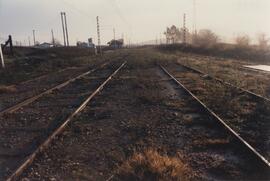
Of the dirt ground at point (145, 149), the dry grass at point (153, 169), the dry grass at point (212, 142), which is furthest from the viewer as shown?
the dry grass at point (212, 142)

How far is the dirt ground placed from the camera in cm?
566

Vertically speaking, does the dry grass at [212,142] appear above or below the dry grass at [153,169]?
below

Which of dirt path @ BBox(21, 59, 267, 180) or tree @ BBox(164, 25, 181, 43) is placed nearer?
dirt path @ BBox(21, 59, 267, 180)

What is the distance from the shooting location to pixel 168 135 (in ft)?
26.4

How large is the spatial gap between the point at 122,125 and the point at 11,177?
13.1 feet

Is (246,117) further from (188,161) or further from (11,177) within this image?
(11,177)

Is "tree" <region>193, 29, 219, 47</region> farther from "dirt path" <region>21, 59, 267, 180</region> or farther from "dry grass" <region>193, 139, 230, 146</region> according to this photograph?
"dry grass" <region>193, 139, 230, 146</region>

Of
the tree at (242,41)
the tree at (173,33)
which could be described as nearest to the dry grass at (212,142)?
the tree at (242,41)

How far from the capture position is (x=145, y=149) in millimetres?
6781

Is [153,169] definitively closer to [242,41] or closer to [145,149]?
[145,149]

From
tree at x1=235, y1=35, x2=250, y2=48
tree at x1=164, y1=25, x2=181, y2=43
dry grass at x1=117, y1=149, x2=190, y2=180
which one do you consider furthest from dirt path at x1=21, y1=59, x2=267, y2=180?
tree at x1=164, y1=25, x2=181, y2=43

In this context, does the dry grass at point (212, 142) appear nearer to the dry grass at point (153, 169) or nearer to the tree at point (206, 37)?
the dry grass at point (153, 169)

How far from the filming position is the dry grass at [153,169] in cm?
536

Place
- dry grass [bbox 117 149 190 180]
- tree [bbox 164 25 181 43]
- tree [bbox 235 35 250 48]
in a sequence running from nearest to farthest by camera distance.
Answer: dry grass [bbox 117 149 190 180]
tree [bbox 235 35 250 48]
tree [bbox 164 25 181 43]
